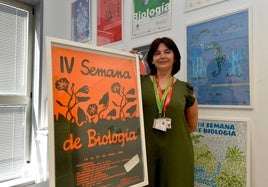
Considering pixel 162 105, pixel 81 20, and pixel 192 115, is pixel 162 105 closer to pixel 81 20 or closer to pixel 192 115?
pixel 192 115

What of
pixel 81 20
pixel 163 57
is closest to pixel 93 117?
pixel 163 57

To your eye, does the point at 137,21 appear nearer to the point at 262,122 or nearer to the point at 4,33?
the point at 262,122

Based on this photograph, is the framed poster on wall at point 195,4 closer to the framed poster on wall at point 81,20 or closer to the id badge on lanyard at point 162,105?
the id badge on lanyard at point 162,105

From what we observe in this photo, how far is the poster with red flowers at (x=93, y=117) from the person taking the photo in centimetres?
93

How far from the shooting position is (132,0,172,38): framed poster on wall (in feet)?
6.05

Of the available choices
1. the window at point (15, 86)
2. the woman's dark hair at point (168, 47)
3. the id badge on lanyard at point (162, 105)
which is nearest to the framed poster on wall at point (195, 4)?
the woman's dark hair at point (168, 47)

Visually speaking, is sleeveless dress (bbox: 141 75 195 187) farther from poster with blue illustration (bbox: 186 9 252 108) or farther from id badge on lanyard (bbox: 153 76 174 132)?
poster with blue illustration (bbox: 186 9 252 108)

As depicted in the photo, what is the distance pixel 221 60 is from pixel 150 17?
2.45ft

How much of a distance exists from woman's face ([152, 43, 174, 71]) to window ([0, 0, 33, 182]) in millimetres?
1962

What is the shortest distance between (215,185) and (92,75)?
1.06 meters

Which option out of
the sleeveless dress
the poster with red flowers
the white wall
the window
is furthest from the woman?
the window

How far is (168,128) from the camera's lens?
1.31m

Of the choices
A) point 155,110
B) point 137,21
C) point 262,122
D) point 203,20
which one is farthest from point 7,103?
point 262,122

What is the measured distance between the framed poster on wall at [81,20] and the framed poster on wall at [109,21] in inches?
6.8
